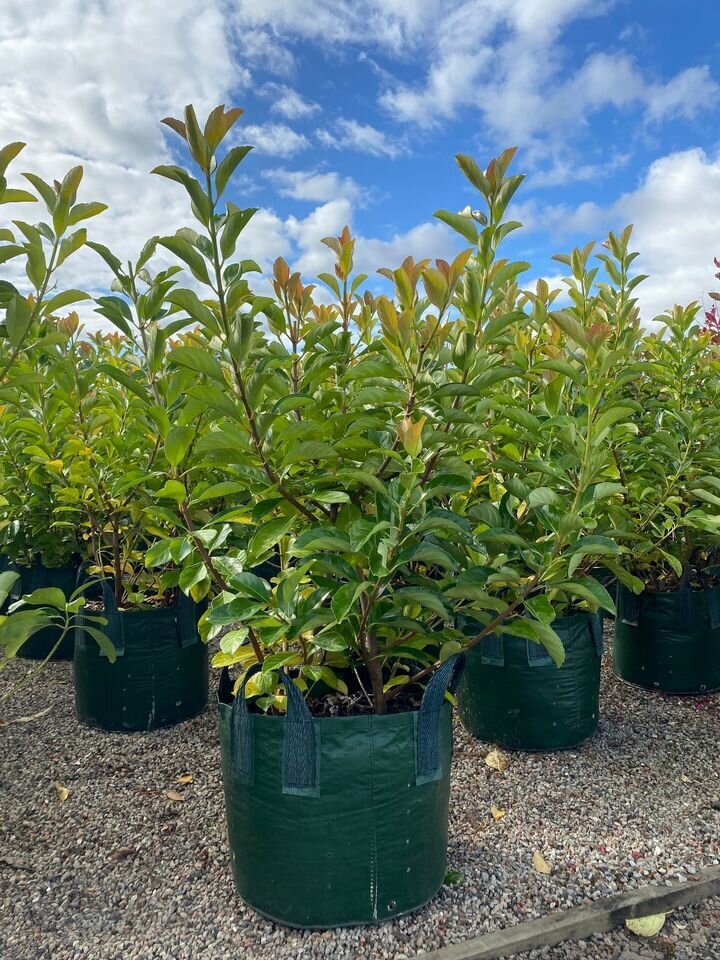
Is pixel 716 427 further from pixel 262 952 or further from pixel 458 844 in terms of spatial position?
pixel 262 952

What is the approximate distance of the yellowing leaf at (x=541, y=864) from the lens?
2146 mm

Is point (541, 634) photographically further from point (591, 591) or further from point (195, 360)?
point (195, 360)

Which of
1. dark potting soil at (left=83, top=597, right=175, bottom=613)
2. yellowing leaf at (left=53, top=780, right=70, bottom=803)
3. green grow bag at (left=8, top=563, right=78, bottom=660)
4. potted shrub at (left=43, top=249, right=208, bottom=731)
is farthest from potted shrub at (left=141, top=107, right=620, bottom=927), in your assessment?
green grow bag at (left=8, top=563, right=78, bottom=660)

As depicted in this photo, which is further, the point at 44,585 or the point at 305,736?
the point at 44,585

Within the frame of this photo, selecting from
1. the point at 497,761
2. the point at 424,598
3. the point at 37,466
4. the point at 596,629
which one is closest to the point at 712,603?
the point at 596,629

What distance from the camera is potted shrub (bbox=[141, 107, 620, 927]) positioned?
63.2 inches

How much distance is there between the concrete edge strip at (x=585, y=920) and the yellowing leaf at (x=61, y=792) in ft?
5.16

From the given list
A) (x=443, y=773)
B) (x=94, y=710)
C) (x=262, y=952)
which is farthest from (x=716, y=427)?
(x=94, y=710)

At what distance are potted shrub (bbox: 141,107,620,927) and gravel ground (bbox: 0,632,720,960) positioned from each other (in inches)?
5.6

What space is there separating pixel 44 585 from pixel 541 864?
323 centimetres

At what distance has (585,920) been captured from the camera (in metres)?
1.94

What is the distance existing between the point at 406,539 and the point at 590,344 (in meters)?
0.72

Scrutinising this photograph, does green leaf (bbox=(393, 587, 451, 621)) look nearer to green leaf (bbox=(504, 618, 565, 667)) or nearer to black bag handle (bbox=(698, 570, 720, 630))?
green leaf (bbox=(504, 618, 565, 667))

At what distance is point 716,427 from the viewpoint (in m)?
2.99
